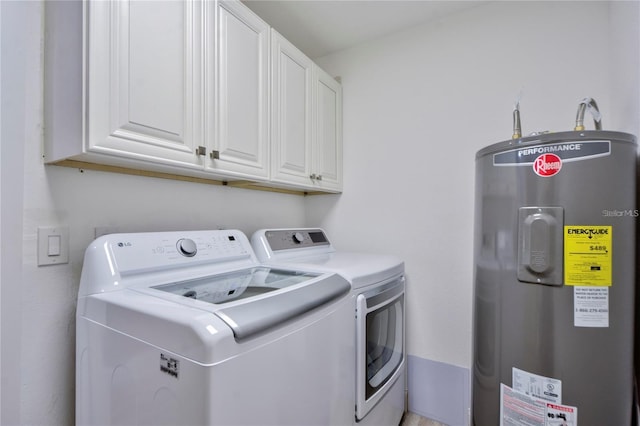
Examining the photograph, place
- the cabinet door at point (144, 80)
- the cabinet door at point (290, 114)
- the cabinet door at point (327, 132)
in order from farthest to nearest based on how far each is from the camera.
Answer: the cabinet door at point (327, 132)
the cabinet door at point (290, 114)
the cabinet door at point (144, 80)

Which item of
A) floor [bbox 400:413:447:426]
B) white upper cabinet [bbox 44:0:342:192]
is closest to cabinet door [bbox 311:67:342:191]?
white upper cabinet [bbox 44:0:342:192]

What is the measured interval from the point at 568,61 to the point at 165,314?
2099 mm

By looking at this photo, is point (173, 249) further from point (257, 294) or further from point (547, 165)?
point (547, 165)

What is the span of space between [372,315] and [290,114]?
118 cm

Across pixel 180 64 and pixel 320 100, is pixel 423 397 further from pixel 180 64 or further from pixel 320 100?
pixel 180 64

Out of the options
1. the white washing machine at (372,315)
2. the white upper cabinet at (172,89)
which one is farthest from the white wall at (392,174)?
the white washing machine at (372,315)

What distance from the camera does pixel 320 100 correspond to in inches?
77.3

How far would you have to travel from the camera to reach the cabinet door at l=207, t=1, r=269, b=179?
4.24ft

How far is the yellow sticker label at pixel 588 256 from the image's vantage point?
0.96 meters

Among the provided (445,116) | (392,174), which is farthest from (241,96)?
(445,116)

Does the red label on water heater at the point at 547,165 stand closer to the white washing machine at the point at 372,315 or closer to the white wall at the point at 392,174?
the white wall at the point at 392,174

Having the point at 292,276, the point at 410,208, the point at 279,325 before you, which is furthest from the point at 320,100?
the point at 279,325

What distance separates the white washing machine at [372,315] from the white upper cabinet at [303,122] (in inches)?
14.9

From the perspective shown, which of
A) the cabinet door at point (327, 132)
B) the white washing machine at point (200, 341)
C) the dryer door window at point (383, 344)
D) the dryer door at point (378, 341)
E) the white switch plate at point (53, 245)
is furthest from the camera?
the cabinet door at point (327, 132)
